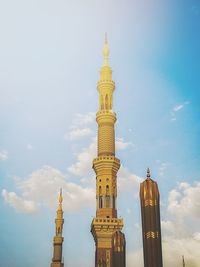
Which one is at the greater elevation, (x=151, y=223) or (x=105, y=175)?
(x=105, y=175)

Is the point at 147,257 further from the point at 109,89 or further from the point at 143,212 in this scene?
the point at 109,89

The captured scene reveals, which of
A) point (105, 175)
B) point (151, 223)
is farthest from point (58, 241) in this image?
point (151, 223)

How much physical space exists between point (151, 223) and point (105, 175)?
28.1 metres

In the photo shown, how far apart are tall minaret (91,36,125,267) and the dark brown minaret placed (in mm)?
18162

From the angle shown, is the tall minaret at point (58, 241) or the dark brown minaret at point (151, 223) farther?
the tall minaret at point (58, 241)

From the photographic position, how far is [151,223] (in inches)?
1094

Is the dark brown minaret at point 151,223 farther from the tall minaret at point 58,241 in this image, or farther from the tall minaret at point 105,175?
the tall minaret at point 58,241

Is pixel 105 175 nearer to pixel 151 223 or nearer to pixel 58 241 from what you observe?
pixel 58 241

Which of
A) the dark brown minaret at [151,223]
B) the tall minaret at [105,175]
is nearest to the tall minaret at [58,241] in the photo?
the tall minaret at [105,175]

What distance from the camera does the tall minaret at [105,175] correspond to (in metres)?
51.5

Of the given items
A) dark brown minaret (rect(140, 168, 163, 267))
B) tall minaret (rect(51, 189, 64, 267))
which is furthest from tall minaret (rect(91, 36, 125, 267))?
tall minaret (rect(51, 189, 64, 267))

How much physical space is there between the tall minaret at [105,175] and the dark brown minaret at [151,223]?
18162 millimetres

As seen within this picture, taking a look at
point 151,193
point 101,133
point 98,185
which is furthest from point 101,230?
point 151,193

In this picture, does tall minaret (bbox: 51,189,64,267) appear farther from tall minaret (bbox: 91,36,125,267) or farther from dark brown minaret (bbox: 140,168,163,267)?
dark brown minaret (bbox: 140,168,163,267)
